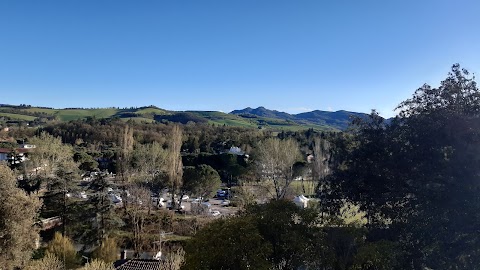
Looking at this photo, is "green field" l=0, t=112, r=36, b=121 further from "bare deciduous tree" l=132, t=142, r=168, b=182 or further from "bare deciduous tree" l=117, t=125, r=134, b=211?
"bare deciduous tree" l=117, t=125, r=134, b=211

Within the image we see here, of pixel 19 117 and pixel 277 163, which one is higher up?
pixel 19 117

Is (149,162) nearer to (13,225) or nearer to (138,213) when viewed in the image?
(138,213)

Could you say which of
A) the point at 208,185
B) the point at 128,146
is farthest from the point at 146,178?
the point at 208,185

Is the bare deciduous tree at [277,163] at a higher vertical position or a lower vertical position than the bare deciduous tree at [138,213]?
higher

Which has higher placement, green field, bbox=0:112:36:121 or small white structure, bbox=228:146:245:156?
green field, bbox=0:112:36:121

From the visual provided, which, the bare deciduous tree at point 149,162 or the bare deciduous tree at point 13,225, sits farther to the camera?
the bare deciduous tree at point 149,162

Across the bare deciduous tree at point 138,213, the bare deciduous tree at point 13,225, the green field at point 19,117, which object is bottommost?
the bare deciduous tree at point 138,213

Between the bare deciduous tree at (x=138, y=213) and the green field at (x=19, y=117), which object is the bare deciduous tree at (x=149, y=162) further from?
the green field at (x=19, y=117)

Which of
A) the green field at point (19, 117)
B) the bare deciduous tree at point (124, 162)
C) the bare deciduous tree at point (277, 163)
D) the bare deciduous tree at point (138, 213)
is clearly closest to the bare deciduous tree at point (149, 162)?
the bare deciduous tree at point (124, 162)

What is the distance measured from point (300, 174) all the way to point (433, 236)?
1309 inches

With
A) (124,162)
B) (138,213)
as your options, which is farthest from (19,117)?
(138,213)

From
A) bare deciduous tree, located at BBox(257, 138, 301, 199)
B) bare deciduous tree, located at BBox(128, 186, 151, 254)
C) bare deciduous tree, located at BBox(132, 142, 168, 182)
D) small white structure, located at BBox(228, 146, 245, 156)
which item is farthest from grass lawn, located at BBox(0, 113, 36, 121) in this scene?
bare deciduous tree, located at BBox(128, 186, 151, 254)

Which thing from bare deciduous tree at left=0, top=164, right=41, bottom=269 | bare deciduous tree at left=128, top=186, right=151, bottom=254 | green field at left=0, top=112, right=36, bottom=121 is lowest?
bare deciduous tree at left=128, top=186, right=151, bottom=254

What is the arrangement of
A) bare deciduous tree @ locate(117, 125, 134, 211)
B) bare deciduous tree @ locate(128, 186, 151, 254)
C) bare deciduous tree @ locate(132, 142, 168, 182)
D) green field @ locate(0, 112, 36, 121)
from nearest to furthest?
bare deciduous tree @ locate(128, 186, 151, 254) < bare deciduous tree @ locate(117, 125, 134, 211) < bare deciduous tree @ locate(132, 142, 168, 182) < green field @ locate(0, 112, 36, 121)
